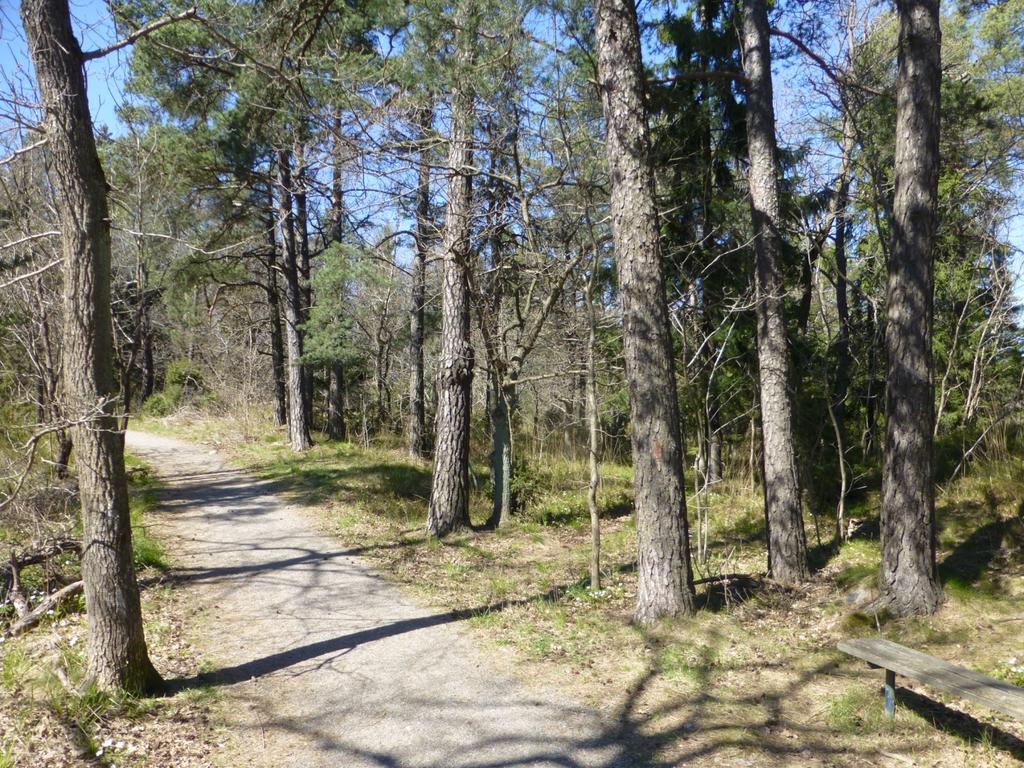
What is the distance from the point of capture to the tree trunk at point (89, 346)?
4.43 metres

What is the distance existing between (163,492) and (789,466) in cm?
1017

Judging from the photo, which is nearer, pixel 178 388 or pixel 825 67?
pixel 825 67

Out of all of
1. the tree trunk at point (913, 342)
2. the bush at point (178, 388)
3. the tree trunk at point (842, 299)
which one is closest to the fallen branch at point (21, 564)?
the tree trunk at point (913, 342)

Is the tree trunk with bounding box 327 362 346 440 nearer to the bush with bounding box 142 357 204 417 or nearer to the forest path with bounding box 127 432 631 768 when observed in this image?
the forest path with bounding box 127 432 631 768

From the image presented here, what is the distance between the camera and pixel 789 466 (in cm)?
736

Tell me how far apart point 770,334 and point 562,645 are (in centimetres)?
414

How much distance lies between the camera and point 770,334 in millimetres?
7535

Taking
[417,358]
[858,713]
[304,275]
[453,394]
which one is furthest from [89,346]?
[304,275]

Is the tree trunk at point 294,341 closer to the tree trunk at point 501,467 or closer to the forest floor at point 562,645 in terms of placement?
the forest floor at point 562,645

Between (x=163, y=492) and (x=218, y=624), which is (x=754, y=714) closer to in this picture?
(x=218, y=624)

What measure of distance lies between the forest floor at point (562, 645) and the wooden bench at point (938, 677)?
1.27 feet

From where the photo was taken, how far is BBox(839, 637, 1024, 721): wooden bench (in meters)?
3.84

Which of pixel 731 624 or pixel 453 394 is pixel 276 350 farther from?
pixel 731 624

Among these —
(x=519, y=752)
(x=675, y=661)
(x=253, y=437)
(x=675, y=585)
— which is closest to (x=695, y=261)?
(x=675, y=585)
